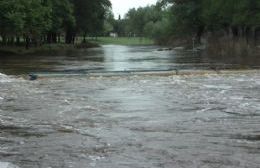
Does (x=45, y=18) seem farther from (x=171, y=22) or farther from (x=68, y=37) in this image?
(x=171, y=22)

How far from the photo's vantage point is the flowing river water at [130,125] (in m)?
10.0

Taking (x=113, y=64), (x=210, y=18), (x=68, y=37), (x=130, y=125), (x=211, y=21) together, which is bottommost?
(x=113, y=64)

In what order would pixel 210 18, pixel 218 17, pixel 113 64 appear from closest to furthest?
pixel 113 64 → pixel 218 17 → pixel 210 18

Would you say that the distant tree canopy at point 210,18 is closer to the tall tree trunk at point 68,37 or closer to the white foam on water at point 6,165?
the tall tree trunk at point 68,37

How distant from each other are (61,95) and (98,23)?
75.1m

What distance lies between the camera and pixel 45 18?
6331 centimetres

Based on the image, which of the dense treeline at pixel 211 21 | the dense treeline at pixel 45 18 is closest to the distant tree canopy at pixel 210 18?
the dense treeline at pixel 211 21

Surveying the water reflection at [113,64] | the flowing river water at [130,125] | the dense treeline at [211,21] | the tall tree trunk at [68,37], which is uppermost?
the dense treeline at [211,21]

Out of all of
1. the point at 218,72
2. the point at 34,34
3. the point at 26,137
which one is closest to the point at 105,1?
the point at 34,34

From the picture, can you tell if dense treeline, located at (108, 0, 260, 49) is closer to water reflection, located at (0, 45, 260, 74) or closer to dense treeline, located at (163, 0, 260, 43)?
dense treeline, located at (163, 0, 260, 43)

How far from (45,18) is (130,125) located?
5119 cm

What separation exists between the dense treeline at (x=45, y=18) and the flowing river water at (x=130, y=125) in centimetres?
2715

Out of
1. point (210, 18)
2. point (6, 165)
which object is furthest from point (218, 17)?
point (6, 165)

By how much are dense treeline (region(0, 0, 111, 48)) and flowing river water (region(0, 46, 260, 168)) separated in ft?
89.1
